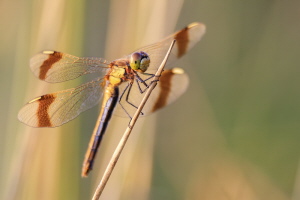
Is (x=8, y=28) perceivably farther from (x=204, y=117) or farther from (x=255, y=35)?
(x=255, y=35)

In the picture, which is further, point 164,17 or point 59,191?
point 164,17

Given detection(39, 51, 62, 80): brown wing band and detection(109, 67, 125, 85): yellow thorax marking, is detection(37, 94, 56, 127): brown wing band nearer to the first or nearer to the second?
detection(39, 51, 62, 80): brown wing band

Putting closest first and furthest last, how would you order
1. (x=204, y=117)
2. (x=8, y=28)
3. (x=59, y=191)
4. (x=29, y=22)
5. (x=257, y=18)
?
(x=59, y=191)
(x=29, y=22)
(x=8, y=28)
(x=204, y=117)
(x=257, y=18)

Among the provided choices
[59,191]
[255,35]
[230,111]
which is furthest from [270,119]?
[59,191]

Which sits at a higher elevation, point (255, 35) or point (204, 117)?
point (255, 35)

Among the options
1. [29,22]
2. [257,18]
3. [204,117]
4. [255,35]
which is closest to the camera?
[29,22]

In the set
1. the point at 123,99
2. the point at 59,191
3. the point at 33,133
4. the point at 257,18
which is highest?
the point at 257,18

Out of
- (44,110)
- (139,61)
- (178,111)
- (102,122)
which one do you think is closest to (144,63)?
(139,61)
